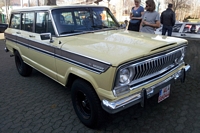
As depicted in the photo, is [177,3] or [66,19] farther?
[177,3]

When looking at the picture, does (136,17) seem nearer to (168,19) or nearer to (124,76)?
(168,19)

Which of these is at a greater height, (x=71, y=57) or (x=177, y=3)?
(x=177, y=3)


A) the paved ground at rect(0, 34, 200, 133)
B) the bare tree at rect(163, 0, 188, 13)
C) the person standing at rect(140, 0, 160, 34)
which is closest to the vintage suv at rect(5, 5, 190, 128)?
the paved ground at rect(0, 34, 200, 133)

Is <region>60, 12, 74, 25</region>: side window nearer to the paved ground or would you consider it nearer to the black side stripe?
the black side stripe

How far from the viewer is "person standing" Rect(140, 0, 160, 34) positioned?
4875 mm

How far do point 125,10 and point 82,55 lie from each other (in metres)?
27.7

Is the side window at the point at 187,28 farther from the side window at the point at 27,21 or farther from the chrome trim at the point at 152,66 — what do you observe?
the side window at the point at 27,21

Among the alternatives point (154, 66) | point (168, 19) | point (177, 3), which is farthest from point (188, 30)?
point (177, 3)

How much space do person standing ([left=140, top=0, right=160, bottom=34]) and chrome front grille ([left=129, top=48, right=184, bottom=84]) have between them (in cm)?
192

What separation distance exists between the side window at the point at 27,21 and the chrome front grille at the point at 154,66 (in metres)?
2.95

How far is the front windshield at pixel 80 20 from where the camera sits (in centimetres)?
344

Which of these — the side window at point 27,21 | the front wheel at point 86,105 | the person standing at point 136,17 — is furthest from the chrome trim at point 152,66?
the side window at point 27,21

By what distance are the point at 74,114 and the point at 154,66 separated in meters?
1.68

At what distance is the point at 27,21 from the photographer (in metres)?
4.59
